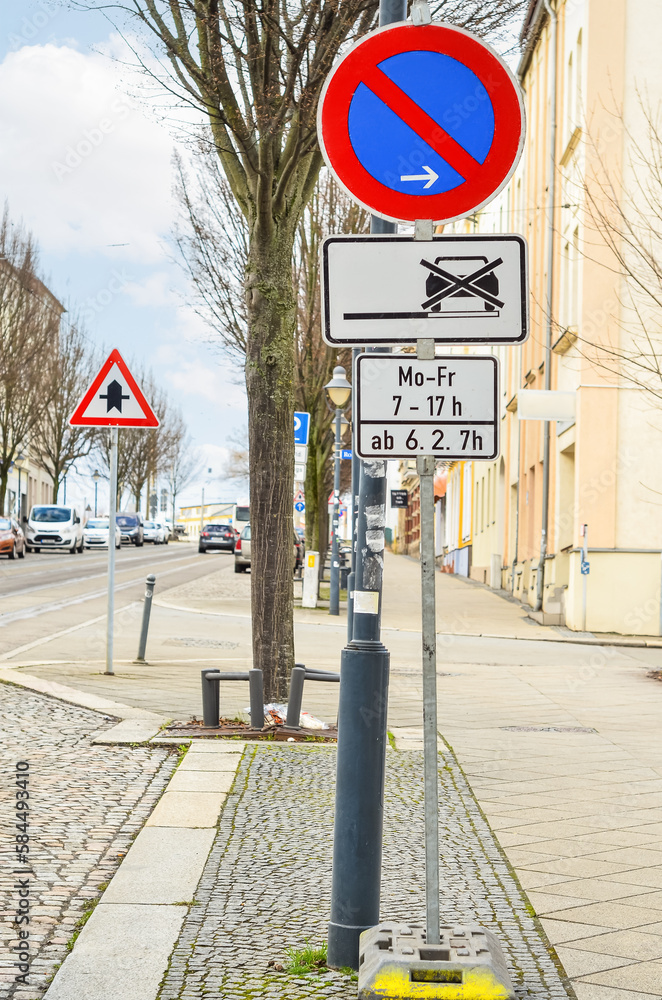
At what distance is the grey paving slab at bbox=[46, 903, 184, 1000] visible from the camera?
3.57 metres

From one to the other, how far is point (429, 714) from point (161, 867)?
5.99 feet

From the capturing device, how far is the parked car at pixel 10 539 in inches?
1570

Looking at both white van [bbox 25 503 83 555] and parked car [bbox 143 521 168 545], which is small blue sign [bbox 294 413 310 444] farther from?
parked car [bbox 143 521 168 545]

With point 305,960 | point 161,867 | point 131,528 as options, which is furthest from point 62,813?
point 131,528

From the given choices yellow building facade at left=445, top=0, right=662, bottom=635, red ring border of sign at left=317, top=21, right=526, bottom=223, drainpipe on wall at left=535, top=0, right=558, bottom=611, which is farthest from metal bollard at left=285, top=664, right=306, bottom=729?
drainpipe on wall at left=535, top=0, right=558, bottom=611

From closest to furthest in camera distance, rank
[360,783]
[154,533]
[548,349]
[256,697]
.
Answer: [360,783]
[256,697]
[548,349]
[154,533]

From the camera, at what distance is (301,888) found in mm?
4742

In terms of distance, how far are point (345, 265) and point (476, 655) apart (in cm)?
1403

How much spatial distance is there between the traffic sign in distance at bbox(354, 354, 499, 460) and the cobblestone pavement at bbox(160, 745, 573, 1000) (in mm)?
1614

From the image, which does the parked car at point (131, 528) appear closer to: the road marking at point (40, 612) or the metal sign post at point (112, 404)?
the road marking at point (40, 612)

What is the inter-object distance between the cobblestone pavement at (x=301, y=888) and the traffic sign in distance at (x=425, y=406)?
5.30ft

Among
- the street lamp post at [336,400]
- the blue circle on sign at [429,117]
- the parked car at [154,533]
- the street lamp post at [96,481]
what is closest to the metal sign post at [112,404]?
the blue circle on sign at [429,117]

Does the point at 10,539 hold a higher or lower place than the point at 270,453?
lower

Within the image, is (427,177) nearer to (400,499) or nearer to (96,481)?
(400,499)
